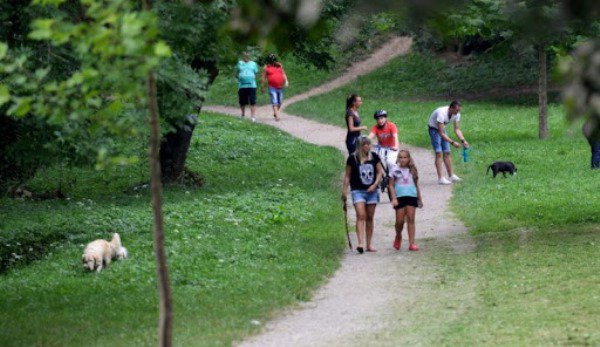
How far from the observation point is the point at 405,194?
16.3 meters

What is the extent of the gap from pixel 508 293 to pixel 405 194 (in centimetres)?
366

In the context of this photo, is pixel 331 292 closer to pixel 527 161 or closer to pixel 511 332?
pixel 511 332

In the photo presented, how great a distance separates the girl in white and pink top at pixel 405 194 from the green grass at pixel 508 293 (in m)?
0.43

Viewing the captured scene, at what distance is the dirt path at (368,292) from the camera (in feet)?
36.7

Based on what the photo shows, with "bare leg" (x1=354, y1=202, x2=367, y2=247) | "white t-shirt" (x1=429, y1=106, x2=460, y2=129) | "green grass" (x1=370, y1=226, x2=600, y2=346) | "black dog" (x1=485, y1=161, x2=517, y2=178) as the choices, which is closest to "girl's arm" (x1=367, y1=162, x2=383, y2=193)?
"bare leg" (x1=354, y1=202, x2=367, y2=247)

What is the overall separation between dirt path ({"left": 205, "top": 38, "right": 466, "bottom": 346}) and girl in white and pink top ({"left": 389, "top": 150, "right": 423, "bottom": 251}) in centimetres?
28

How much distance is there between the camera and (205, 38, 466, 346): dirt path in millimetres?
11188

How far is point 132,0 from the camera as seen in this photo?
28.5 ft

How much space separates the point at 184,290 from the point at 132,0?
5116 mm

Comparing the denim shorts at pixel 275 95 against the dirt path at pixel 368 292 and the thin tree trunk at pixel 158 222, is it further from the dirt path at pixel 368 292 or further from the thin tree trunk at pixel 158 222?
the thin tree trunk at pixel 158 222

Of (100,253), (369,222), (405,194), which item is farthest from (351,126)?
(100,253)

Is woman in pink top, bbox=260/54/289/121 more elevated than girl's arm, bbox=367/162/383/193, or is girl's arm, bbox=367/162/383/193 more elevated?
woman in pink top, bbox=260/54/289/121

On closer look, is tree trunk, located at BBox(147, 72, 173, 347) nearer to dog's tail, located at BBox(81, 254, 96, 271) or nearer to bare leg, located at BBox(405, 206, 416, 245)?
dog's tail, located at BBox(81, 254, 96, 271)

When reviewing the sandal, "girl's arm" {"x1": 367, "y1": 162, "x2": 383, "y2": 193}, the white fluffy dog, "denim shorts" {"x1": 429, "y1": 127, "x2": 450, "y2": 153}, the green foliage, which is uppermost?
the green foliage
